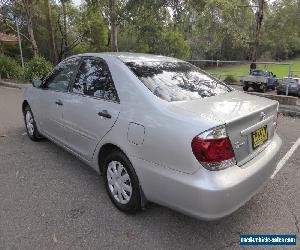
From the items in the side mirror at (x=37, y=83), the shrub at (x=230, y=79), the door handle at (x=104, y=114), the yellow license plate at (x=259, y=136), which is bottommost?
the shrub at (x=230, y=79)

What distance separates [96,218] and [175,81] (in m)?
1.63

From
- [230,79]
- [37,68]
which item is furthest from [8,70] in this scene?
[230,79]

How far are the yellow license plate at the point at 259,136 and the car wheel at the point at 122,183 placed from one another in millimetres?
1148

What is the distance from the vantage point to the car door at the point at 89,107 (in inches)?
135

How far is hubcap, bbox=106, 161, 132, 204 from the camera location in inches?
129

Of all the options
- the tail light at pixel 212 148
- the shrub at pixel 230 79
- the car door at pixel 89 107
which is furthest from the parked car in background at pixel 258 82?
the tail light at pixel 212 148

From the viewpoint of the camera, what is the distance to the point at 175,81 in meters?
3.51

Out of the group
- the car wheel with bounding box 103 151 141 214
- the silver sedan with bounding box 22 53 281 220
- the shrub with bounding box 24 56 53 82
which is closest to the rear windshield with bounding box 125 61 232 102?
the silver sedan with bounding box 22 53 281 220

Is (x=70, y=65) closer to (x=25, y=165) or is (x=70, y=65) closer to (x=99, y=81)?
(x=99, y=81)

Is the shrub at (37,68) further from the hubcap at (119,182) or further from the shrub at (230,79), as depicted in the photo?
the hubcap at (119,182)

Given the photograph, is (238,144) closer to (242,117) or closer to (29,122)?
(242,117)

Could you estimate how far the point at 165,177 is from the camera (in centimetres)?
279

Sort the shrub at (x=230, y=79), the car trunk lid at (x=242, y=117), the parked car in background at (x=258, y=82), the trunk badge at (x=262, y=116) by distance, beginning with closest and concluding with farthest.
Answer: the car trunk lid at (x=242, y=117) → the trunk badge at (x=262, y=116) → the parked car in background at (x=258, y=82) → the shrub at (x=230, y=79)

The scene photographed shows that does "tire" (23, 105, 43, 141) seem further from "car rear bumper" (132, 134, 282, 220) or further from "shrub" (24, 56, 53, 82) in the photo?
"shrub" (24, 56, 53, 82)
